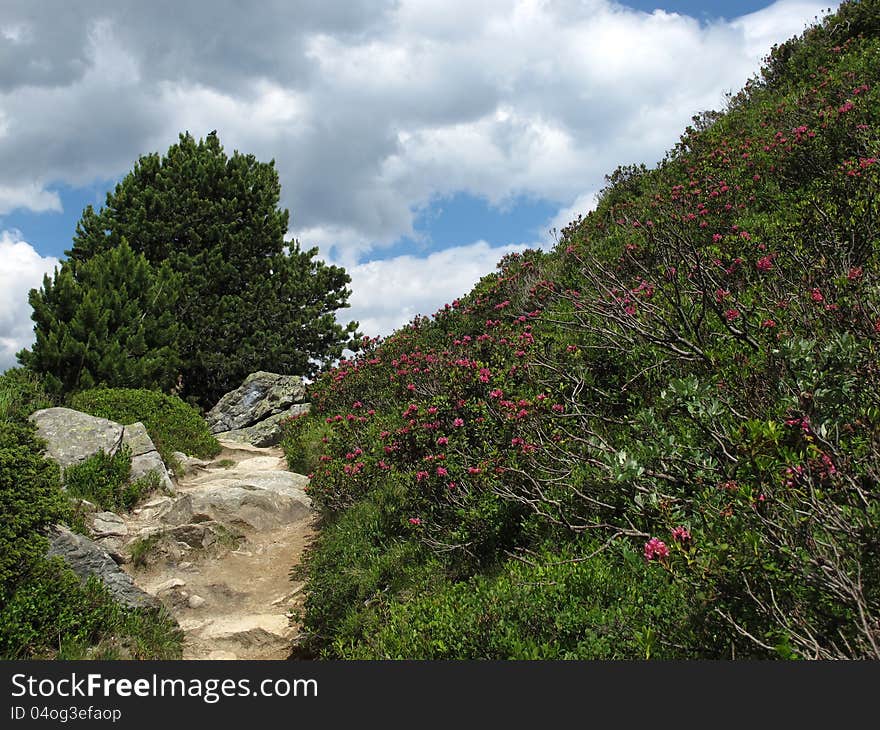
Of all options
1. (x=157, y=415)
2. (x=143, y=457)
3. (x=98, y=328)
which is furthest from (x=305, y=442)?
(x=98, y=328)

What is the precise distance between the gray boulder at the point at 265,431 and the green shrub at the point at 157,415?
8.69ft

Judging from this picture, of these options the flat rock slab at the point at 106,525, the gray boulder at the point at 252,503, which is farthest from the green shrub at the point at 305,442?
the flat rock slab at the point at 106,525

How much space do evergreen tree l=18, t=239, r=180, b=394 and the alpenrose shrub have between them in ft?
22.6

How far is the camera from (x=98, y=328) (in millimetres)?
16375

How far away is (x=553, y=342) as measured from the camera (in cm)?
905

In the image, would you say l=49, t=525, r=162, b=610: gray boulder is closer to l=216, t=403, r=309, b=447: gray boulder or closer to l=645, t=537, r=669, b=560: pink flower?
l=645, t=537, r=669, b=560: pink flower

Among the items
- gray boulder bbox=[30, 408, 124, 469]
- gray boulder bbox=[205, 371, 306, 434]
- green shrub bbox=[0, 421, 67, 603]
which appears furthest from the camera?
gray boulder bbox=[205, 371, 306, 434]

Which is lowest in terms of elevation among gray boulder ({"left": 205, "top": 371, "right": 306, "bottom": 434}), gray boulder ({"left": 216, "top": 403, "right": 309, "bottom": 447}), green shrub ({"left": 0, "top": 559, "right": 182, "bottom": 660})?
green shrub ({"left": 0, "top": 559, "right": 182, "bottom": 660})

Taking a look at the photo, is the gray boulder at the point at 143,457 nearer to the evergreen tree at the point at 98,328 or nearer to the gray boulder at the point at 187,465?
the gray boulder at the point at 187,465

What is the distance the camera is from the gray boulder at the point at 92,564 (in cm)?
641

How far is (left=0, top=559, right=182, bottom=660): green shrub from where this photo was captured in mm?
5410

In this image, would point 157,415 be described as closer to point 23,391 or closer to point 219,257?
point 23,391

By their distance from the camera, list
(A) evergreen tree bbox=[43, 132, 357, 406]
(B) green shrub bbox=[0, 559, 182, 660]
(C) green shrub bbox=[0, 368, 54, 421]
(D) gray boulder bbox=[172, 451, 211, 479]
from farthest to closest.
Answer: (A) evergreen tree bbox=[43, 132, 357, 406], (D) gray boulder bbox=[172, 451, 211, 479], (C) green shrub bbox=[0, 368, 54, 421], (B) green shrub bbox=[0, 559, 182, 660]

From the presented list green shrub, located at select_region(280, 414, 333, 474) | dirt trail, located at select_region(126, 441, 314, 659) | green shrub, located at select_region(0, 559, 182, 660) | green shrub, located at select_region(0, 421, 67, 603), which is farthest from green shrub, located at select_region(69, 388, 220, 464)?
green shrub, located at select_region(0, 559, 182, 660)
